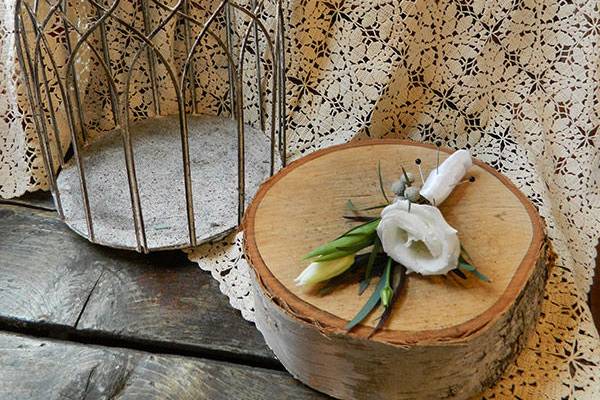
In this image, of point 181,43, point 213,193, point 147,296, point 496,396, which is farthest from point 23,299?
point 496,396

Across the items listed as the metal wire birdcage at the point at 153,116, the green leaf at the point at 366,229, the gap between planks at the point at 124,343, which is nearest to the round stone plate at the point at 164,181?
the metal wire birdcage at the point at 153,116

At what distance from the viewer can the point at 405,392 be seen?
0.74 metres

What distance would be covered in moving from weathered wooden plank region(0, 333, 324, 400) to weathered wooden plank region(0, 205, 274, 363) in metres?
0.03

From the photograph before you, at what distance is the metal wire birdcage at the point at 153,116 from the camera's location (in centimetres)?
94

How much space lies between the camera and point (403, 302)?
723mm

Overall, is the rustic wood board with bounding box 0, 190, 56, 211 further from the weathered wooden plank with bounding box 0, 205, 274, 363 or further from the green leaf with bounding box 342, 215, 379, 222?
the green leaf with bounding box 342, 215, 379, 222

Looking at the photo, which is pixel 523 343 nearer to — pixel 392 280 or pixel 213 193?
pixel 392 280

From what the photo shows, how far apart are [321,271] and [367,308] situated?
60mm

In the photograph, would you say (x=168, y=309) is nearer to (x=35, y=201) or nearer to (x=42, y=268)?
(x=42, y=268)

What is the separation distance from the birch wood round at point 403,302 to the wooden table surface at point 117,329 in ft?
0.16

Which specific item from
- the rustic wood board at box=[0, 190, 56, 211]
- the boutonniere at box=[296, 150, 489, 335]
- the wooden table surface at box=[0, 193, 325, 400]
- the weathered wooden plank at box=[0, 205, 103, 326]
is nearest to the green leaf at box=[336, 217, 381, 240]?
the boutonniere at box=[296, 150, 489, 335]

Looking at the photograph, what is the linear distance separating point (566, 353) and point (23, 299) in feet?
2.12

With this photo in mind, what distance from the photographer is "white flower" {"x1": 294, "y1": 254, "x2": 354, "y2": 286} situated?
2.39 feet

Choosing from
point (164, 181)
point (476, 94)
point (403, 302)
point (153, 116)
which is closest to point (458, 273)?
point (403, 302)
